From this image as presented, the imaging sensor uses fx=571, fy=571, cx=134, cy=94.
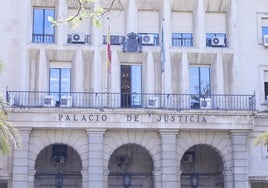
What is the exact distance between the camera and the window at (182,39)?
30641 mm

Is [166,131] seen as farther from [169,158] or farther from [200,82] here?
[200,82]

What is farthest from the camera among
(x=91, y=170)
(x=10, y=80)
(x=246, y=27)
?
(x=246, y=27)

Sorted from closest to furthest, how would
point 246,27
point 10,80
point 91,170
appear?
1. point 91,170
2. point 10,80
3. point 246,27

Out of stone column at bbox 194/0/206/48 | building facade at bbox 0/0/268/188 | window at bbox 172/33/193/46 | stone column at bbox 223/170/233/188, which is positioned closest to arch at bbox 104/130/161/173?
building facade at bbox 0/0/268/188

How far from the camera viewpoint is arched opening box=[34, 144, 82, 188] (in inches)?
1173

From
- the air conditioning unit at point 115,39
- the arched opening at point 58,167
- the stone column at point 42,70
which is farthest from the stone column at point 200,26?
the arched opening at point 58,167

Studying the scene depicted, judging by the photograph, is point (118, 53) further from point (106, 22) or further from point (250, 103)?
point (250, 103)

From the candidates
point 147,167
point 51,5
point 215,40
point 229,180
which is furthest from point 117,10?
point 229,180

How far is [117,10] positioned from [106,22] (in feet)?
3.35

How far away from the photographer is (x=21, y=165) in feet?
88.4

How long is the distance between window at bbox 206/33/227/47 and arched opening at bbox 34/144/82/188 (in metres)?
9.25

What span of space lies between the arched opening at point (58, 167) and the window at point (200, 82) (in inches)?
280

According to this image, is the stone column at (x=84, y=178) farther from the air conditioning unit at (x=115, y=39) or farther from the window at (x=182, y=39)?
the window at (x=182, y=39)

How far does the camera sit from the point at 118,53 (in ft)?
97.6
